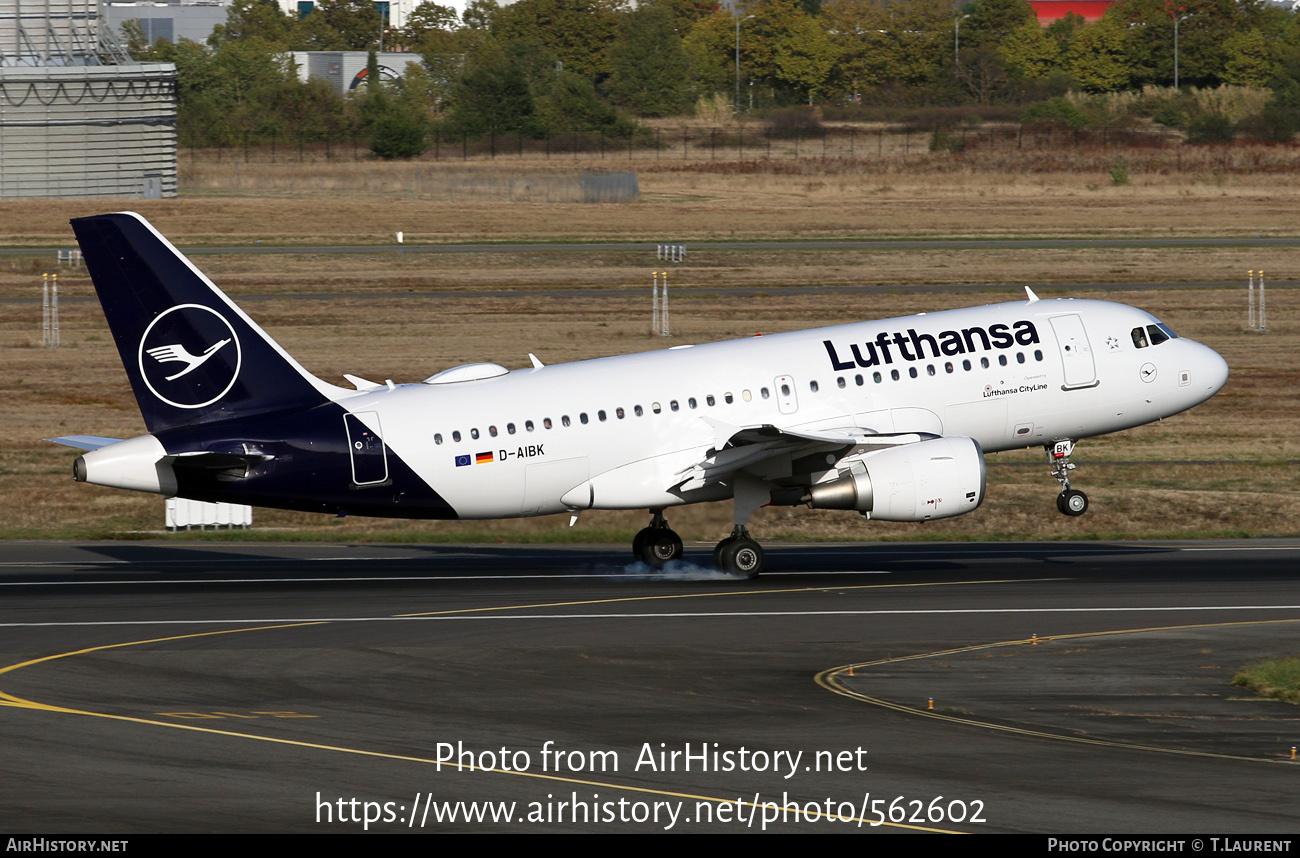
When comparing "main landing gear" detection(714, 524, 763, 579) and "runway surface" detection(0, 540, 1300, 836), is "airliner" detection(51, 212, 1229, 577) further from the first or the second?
"runway surface" detection(0, 540, 1300, 836)

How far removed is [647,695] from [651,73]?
16039 centimetres

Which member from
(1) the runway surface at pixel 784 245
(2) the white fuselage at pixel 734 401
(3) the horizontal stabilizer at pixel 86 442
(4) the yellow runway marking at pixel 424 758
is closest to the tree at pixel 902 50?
(1) the runway surface at pixel 784 245

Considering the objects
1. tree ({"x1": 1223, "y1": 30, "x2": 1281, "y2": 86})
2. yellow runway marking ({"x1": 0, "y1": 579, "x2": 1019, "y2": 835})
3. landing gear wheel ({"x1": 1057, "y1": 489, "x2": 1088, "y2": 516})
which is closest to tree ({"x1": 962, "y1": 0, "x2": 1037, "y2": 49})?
tree ({"x1": 1223, "y1": 30, "x2": 1281, "y2": 86})

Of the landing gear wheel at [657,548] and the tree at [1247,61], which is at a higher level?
the tree at [1247,61]

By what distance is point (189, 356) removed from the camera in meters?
29.9

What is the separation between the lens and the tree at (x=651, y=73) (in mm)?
175625

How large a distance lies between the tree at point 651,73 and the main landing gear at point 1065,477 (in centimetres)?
14365

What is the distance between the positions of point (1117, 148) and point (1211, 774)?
12083 cm

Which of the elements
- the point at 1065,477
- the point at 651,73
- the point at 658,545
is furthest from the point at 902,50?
the point at 658,545

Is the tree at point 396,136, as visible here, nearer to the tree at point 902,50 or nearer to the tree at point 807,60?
the tree at point 807,60

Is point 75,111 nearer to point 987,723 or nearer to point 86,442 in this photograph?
point 86,442

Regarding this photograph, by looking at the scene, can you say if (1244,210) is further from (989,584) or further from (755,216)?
(989,584)

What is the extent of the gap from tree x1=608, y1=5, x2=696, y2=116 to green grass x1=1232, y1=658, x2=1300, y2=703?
510ft

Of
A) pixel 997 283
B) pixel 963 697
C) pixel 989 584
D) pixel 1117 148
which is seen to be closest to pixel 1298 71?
pixel 1117 148
